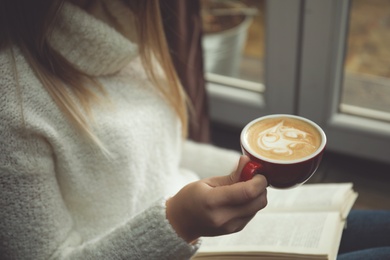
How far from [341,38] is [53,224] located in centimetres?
103

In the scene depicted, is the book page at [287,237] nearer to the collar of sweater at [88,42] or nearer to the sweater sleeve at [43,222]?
the sweater sleeve at [43,222]

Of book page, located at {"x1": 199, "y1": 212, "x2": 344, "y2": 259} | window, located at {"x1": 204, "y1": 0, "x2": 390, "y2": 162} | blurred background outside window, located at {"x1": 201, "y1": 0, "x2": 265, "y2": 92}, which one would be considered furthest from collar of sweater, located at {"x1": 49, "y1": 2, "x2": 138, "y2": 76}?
blurred background outside window, located at {"x1": 201, "y1": 0, "x2": 265, "y2": 92}

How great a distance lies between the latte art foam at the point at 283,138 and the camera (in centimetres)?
70

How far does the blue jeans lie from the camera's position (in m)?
0.91

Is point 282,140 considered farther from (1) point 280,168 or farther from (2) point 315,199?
(2) point 315,199

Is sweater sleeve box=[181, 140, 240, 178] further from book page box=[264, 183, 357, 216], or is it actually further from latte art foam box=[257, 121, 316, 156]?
latte art foam box=[257, 121, 316, 156]

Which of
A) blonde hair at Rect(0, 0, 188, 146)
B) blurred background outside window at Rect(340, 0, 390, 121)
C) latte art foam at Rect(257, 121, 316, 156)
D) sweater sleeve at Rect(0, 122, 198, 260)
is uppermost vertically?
blonde hair at Rect(0, 0, 188, 146)

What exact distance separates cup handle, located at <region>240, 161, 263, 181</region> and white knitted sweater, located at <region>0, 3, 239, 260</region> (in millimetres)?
137

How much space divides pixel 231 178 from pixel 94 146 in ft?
0.80

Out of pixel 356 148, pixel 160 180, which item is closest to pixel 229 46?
pixel 356 148

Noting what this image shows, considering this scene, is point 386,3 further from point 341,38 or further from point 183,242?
point 183,242

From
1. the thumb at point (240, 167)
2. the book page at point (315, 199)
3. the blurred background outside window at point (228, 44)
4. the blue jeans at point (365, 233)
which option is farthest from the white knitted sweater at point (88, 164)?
the blurred background outside window at point (228, 44)

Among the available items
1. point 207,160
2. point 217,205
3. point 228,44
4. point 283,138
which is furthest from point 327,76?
point 217,205

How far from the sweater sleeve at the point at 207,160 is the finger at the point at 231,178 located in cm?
36
